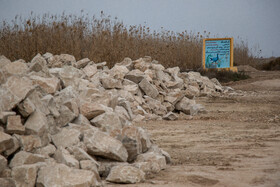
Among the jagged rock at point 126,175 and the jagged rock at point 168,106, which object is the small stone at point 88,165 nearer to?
the jagged rock at point 126,175

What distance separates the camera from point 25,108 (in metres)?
3.52

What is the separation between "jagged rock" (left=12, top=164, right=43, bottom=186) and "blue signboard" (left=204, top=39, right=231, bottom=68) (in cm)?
1414

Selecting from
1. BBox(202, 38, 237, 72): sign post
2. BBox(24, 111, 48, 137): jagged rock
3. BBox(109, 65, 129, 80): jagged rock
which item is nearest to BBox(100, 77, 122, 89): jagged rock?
BBox(109, 65, 129, 80): jagged rock

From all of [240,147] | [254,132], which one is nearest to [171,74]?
[254,132]

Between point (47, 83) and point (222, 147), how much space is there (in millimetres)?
2395

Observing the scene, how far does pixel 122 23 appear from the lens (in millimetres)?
13492

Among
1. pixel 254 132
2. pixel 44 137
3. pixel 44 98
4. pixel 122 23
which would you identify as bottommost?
pixel 254 132

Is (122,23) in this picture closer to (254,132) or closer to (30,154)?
(254,132)

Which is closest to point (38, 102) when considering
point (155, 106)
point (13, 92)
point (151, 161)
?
point (13, 92)

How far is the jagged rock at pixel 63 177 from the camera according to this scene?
9.64ft

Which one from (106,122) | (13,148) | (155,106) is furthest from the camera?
(155,106)

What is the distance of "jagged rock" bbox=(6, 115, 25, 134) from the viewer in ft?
10.7

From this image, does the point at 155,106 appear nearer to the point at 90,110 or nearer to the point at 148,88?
the point at 148,88

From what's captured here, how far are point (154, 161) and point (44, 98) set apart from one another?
1.35 m
